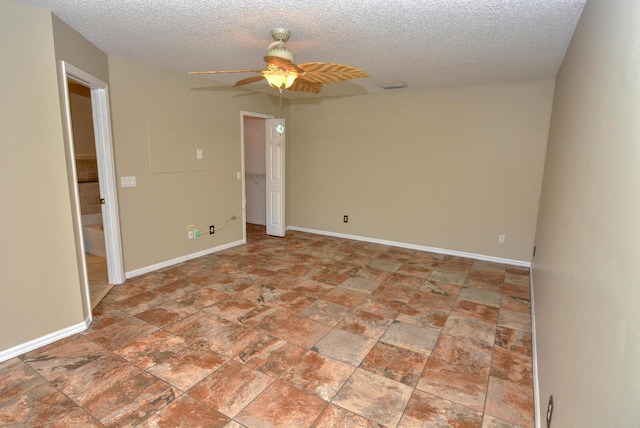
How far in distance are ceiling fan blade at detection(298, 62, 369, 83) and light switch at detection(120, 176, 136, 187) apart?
2.38m

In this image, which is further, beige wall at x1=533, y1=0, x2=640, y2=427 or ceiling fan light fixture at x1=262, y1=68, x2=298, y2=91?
ceiling fan light fixture at x1=262, y1=68, x2=298, y2=91

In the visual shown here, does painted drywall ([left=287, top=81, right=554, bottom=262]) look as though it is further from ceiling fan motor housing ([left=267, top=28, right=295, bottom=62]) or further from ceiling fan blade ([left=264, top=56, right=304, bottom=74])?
ceiling fan blade ([left=264, top=56, right=304, bottom=74])

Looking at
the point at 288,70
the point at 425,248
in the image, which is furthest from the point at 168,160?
the point at 425,248

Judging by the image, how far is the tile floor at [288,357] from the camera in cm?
189

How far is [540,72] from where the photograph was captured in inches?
144

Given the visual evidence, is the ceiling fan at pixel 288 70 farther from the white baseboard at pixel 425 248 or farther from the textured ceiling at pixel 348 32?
the white baseboard at pixel 425 248

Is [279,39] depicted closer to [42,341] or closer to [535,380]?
[42,341]

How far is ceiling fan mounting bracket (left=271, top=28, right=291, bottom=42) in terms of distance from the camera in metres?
2.58

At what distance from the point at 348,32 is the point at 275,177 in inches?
131

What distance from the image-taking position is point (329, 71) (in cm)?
244

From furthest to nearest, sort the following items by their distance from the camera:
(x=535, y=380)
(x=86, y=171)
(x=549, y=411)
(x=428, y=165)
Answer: (x=86, y=171) < (x=428, y=165) < (x=535, y=380) < (x=549, y=411)

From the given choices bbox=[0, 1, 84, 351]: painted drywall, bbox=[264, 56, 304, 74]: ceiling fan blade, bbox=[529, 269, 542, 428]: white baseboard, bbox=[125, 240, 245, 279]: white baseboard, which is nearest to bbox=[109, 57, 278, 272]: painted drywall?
bbox=[125, 240, 245, 279]: white baseboard

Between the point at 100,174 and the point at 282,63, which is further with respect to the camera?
the point at 100,174

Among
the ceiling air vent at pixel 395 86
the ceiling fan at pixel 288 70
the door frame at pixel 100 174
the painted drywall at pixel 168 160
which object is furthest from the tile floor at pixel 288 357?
the ceiling air vent at pixel 395 86
